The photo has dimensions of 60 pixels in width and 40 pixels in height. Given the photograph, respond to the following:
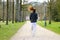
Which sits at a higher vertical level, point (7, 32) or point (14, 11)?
point (7, 32)

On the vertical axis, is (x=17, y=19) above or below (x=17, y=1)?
below

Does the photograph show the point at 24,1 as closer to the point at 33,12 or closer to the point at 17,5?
the point at 17,5

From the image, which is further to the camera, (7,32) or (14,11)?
(14,11)

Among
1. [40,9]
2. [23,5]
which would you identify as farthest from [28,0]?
[40,9]

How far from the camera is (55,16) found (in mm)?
82062

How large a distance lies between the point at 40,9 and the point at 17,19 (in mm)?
77723

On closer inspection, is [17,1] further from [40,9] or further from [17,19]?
[40,9]

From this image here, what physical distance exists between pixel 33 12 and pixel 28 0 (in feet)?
216

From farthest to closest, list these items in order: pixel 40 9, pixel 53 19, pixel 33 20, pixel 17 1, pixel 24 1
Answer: pixel 40 9 → pixel 53 19 → pixel 24 1 → pixel 17 1 → pixel 33 20

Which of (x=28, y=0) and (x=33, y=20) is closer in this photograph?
(x=33, y=20)

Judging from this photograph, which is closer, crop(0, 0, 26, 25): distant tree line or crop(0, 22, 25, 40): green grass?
crop(0, 22, 25, 40): green grass

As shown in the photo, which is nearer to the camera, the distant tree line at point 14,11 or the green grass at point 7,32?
the green grass at point 7,32

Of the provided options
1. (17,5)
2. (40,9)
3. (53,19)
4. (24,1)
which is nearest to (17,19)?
(17,5)

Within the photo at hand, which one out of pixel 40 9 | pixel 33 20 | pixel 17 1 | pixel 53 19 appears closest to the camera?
pixel 33 20
